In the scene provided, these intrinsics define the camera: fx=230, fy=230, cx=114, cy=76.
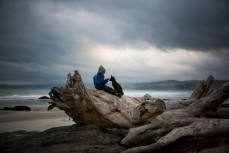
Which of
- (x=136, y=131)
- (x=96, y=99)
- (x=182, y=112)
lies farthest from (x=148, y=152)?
(x=96, y=99)

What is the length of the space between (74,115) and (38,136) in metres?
1.27

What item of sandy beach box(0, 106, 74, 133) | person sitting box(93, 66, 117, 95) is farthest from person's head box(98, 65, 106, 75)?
sandy beach box(0, 106, 74, 133)

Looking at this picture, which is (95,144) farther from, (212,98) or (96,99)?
(212,98)

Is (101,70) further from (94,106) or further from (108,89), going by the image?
(94,106)

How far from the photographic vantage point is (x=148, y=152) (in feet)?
16.5

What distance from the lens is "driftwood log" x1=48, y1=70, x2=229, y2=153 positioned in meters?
5.04

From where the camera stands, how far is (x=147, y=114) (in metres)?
6.32

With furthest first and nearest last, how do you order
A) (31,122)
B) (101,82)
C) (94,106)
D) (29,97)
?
(29,97) → (31,122) → (101,82) → (94,106)

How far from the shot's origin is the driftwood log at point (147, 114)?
5.04 metres

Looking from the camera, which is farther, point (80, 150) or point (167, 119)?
point (167, 119)

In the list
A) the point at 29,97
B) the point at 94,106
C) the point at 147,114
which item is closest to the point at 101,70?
the point at 94,106

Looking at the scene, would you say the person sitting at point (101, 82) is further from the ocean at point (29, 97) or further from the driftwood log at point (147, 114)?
the ocean at point (29, 97)

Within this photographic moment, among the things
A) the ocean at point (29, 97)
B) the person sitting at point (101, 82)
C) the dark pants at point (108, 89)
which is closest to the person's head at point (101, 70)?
the person sitting at point (101, 82)

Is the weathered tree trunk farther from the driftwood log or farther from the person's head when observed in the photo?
the person's head
